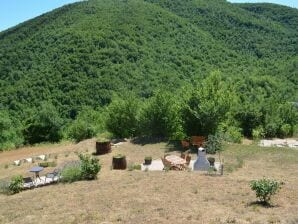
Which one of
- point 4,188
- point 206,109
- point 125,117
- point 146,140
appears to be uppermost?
point 206,109

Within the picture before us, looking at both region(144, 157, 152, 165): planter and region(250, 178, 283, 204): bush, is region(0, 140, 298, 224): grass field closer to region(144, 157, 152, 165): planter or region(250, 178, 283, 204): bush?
region(250, 178, 283, 204): bush

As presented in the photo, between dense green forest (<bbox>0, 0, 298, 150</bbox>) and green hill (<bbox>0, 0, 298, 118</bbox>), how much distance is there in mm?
234

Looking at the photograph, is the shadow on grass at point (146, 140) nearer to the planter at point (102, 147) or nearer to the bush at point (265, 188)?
the planter at point (102, 147)

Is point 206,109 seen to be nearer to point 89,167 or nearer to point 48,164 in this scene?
point 48,164

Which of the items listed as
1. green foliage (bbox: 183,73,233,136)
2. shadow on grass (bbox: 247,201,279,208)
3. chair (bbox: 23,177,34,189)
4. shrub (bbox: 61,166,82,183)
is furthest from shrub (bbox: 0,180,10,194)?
green foliage (bbox: 183,73,233,136)

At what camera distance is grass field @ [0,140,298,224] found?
38.2 feet

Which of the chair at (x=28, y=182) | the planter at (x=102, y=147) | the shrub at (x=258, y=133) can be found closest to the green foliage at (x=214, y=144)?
the planter at (x=102, y=147)

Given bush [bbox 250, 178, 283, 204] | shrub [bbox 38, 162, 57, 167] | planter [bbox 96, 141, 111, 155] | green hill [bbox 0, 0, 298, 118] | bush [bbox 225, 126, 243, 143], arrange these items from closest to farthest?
bush [bbox 250, 178, 283, 204], shrub [bbox 38, 162, 57, 167], planter [bbox 96, 141, 111, 155], bush [bbox 225, 126, 243, 143], green hill [bbox 0, 0, 298, 118]

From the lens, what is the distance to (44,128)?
44875 millimetres

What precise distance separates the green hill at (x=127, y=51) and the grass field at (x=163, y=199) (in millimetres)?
46402

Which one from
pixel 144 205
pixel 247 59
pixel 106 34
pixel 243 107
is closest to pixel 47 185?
pixel 144 205

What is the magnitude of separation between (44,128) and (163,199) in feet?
109

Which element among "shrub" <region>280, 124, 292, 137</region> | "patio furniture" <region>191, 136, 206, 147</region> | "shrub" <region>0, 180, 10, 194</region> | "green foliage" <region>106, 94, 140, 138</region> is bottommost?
"shrub" <region>280, 124, 292, 137</region>

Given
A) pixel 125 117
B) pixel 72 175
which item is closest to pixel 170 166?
pixel 72 175
